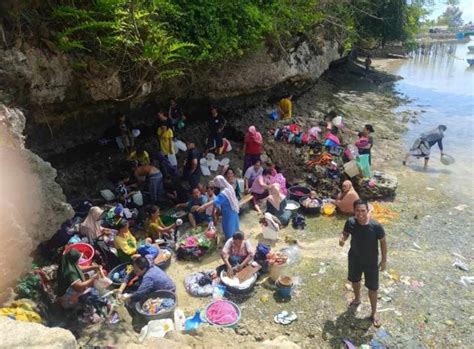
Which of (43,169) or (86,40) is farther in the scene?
(86,40)

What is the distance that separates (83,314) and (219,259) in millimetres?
3006

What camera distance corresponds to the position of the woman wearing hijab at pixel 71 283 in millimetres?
6422

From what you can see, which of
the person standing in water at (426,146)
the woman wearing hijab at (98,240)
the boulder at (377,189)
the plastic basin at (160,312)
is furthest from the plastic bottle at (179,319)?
the person standing in water at (426,146)

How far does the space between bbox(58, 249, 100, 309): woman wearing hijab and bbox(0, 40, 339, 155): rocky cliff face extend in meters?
3.12

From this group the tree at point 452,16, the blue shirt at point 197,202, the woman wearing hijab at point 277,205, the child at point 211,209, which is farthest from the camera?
the tree at point 452,16

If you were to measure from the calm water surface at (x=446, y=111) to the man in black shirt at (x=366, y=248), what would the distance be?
7.00m

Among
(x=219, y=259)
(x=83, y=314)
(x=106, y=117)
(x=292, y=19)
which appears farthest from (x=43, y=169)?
(x=292, y=19)

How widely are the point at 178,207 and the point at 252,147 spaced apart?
2.92m

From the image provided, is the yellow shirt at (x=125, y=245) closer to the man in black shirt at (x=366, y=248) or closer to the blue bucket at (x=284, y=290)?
the blue bucket at (x=284, y=290)

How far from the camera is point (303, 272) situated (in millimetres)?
8047

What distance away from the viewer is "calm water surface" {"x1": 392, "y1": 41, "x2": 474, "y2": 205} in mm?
13617

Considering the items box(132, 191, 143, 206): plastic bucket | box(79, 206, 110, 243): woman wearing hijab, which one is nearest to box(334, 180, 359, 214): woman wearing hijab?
box(132, 191, 143, 206): plastic bucket

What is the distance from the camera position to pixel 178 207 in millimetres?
10211

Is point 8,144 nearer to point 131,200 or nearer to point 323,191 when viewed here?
point 131,200
